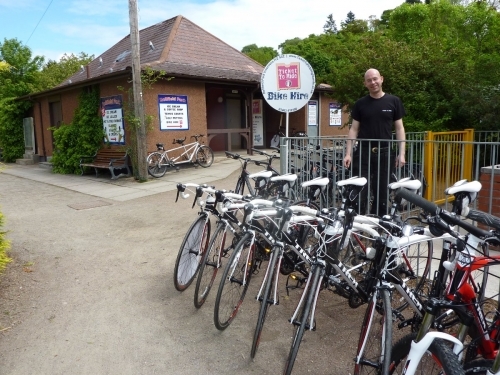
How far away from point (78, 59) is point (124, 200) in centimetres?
2279

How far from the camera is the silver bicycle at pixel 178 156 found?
10.9 m

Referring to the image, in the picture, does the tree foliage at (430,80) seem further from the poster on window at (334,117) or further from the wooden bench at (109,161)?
the poster on window at (334,117)

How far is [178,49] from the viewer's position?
1343cm

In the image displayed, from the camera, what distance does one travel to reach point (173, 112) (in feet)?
38.8

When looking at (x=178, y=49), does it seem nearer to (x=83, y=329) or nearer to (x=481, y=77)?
(x=481, y=77)

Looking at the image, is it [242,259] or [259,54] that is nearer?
[242,259]

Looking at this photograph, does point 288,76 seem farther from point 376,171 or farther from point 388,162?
point 388,162

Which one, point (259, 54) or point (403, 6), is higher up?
point (259, 54)

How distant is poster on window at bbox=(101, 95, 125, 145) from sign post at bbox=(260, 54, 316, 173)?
6.54m

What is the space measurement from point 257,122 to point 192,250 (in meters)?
14.1

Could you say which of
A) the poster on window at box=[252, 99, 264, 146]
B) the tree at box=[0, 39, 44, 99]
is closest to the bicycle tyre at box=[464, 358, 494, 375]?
the poster on window at box=[252, 99, 264, 146]

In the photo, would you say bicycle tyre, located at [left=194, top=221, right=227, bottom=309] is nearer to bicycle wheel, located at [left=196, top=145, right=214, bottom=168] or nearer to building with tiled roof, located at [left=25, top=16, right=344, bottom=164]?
building with tiled roof, located at [left=25, top=16, right=344, bottom=164]

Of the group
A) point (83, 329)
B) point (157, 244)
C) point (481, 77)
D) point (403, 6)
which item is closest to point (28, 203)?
point (157, 244)

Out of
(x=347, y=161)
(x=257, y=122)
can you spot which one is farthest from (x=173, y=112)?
(x=347, y=161)
